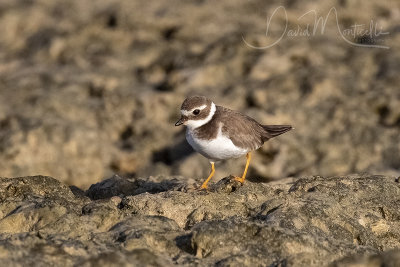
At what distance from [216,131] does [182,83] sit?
5.75 metres

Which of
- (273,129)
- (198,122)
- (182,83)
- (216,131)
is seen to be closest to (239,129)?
(216,131)

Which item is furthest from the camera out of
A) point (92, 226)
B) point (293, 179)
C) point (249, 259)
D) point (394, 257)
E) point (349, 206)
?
point (293, 179)

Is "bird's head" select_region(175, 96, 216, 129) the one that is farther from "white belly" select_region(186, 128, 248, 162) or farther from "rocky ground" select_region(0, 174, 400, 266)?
"rocky ground" select_region(0, 174, 400, 266)

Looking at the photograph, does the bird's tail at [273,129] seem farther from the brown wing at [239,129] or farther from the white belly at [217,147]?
the white belly at [217,147]

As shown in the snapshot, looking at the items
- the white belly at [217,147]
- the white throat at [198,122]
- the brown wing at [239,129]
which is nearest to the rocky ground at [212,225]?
the white belly at [217,147]

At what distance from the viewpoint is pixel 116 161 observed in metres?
12.9

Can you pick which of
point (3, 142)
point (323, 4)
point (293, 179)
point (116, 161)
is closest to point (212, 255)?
point (293, 179)

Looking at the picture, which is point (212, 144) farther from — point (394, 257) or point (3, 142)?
point (3, 142)

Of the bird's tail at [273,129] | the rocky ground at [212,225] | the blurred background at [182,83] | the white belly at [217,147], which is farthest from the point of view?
the blurred background at [182,83]

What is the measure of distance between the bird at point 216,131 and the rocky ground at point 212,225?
1.96 ft

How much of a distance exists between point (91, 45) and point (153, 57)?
6.55 feet

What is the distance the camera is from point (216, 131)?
28.6 ft

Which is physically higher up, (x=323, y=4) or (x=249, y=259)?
(x=249, y=259)

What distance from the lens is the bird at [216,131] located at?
8719mm
